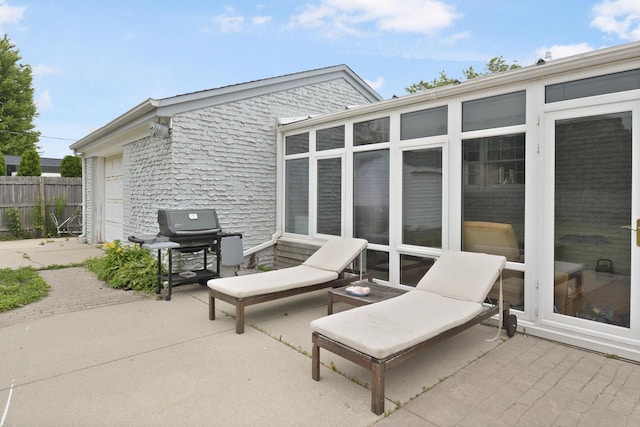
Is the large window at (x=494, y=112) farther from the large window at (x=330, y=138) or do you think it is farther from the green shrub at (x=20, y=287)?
the green shrub at (x=20, y=287)

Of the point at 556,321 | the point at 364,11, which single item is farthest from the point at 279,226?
the point at 364,11

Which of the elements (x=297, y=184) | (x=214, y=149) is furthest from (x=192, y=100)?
(x=297, y=184)

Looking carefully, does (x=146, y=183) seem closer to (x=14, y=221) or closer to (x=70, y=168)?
(x=14, y=221)

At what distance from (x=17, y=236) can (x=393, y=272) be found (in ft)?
40.1

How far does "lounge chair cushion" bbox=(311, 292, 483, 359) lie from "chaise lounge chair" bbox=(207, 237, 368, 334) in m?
1.31

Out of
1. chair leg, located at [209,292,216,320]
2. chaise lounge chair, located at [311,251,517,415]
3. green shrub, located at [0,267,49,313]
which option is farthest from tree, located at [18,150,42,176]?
chaise lounge chair, located at [311,251,517,415]

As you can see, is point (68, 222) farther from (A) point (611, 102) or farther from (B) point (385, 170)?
(A) point (611, 102)

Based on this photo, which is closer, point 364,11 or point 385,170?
point 385,170

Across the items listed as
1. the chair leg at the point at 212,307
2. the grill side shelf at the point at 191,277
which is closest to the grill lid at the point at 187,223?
the grill side shelf at the point at 191,277

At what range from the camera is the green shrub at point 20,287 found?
4.89 meters

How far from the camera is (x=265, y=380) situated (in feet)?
9.76

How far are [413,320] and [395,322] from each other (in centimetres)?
17

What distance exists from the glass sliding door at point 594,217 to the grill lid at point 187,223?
15.3ft

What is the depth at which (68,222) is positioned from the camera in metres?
12.4
